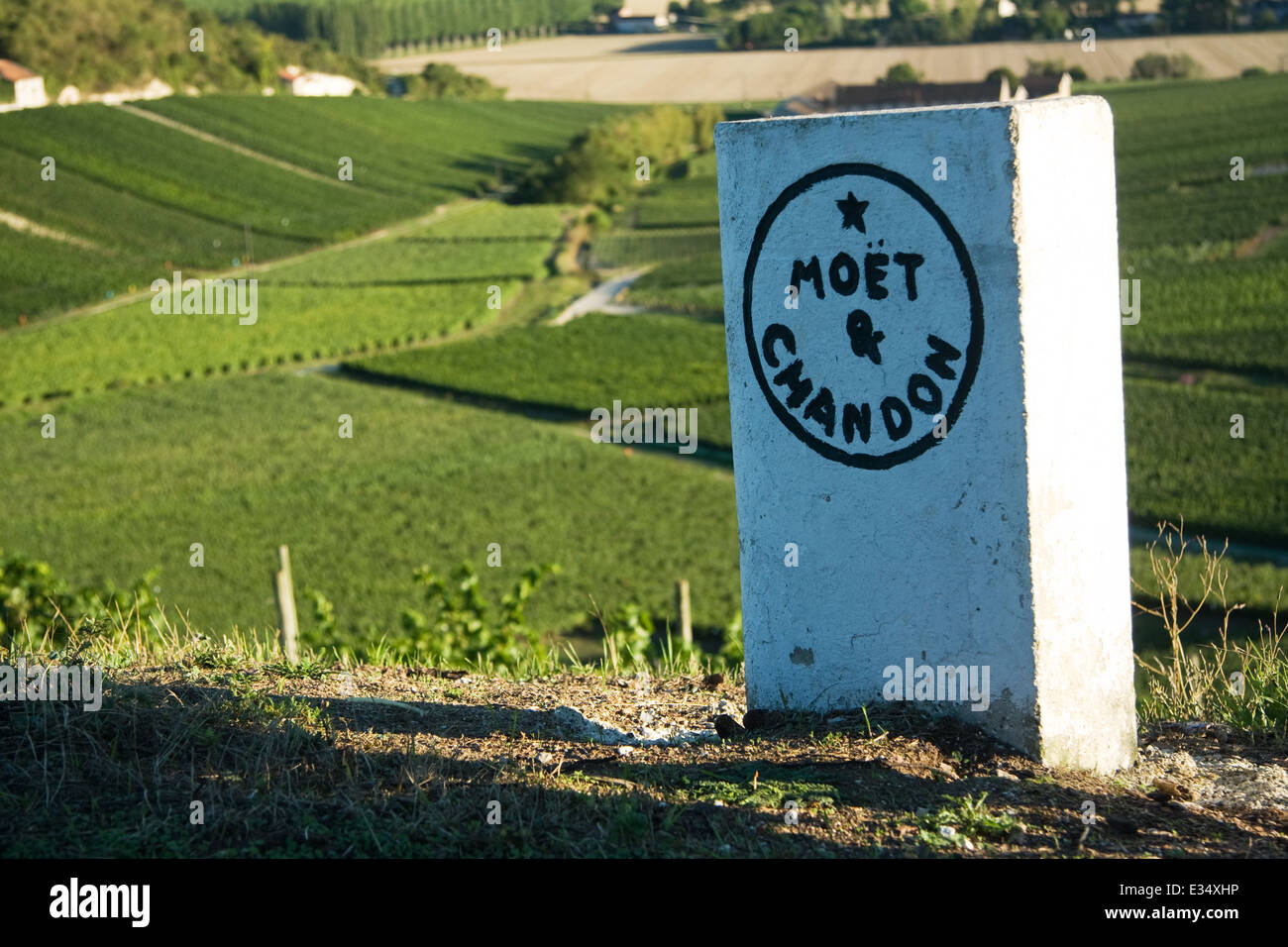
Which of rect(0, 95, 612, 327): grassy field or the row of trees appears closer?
rect(0, 95, 612, 327): grassy field

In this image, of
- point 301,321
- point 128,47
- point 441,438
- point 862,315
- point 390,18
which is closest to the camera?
point 862,315

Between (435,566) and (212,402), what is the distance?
15.6m

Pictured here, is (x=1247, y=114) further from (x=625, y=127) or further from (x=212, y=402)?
(x=212, y=402)

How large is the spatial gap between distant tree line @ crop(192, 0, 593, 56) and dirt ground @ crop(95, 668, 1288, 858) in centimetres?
12682

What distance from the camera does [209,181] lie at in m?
65.9

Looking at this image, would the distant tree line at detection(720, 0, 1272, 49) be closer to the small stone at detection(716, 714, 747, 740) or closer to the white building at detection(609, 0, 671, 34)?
the white building at detection(609, 0, 671, 34)

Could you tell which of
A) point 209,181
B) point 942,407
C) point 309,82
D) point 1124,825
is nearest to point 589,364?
point 942,407

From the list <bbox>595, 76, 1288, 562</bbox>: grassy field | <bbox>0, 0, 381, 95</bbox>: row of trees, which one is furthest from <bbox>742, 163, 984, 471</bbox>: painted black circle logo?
<bbox>0, 0, 381, 95</bbox>: row of trees

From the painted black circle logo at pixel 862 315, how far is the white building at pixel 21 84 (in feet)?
231

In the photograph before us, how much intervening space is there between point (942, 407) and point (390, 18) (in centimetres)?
13831

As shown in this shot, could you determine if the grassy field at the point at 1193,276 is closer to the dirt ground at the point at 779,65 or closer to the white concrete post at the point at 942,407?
the dirt ground at the point at 779,65

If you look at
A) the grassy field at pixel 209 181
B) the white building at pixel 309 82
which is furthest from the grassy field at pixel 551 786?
the white building at pixel 309 82

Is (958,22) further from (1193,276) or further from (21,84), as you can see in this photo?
(1193,276)

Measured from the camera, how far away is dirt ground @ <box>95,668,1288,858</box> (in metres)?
3.20
